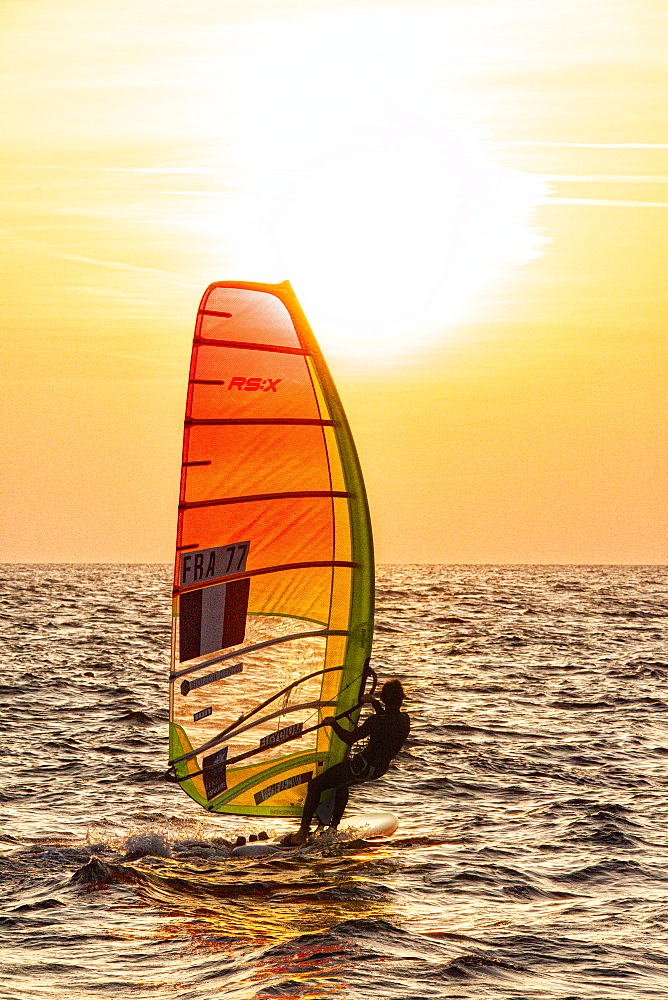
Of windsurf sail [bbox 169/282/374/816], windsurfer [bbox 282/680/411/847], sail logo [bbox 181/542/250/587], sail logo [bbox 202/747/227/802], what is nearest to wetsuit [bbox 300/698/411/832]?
windsurfer [bbox 282/680/411/847]

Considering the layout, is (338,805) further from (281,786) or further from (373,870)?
(373,870)

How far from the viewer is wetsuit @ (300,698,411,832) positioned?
1106 centimetres

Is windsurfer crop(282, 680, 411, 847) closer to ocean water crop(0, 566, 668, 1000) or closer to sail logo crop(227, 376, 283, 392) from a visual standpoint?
ocean water crop(0, 566, 668, 1000)

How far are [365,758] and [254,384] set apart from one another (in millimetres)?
3555

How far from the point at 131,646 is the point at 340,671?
68.8 ft

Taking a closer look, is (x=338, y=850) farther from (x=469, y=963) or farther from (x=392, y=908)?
(x=469, y=963)

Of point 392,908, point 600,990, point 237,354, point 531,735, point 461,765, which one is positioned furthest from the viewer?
point 531,735

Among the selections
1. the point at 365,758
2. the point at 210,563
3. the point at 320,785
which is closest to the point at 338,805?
the point at 320,785

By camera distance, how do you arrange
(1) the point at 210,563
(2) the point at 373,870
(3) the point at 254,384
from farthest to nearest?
(1) the point at 210,563
(3) the point at 254,384
(2) the point at 373,870

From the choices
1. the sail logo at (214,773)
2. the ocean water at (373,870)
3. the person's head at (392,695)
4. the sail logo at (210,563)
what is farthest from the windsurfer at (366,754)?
the sail logo at (210,563)

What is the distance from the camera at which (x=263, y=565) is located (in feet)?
37.6

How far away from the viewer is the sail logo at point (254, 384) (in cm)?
1116

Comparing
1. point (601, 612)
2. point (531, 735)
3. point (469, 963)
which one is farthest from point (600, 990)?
point (601, 612)

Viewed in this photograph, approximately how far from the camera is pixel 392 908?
9.67 m
